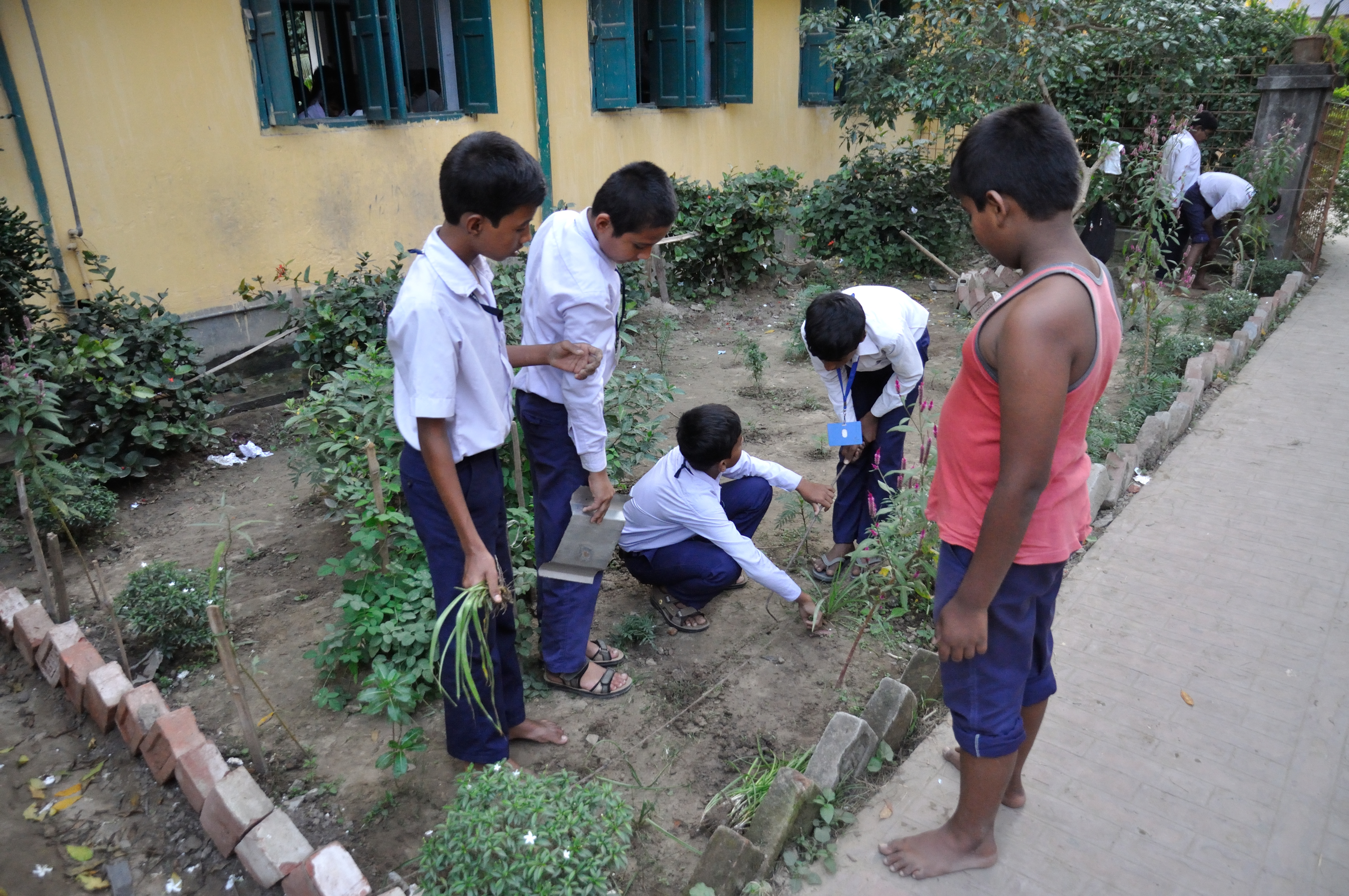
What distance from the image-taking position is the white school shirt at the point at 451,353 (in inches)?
76.7

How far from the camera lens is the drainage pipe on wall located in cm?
477

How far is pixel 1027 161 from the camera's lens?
1.65 meters

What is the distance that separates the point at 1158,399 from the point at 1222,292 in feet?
9.53

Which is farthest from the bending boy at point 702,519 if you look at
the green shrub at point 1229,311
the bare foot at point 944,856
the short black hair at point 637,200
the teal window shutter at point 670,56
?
the teal window shutter at point 670,56

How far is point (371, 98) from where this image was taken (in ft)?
21.2

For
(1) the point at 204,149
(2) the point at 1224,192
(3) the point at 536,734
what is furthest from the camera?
(2) the point at 1224,192

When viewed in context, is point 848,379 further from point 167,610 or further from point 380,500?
point 167,610

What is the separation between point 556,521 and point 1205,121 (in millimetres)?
9235

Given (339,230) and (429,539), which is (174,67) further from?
(429,539)

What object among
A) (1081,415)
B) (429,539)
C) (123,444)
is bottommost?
(123,444)

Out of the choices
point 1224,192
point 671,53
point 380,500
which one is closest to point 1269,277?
point 1224,192

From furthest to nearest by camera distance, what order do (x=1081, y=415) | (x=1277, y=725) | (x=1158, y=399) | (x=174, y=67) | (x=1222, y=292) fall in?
1. (x=1222, y=292)
2. (x=174, y=67)
3. (x=1158, y=399)
4. (x=1277, y=725)
5. (x=1081, y=415)

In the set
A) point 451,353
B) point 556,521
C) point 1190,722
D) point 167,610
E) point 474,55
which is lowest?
point 1190,722

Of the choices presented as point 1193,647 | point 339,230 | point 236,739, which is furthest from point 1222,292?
point 236,739
